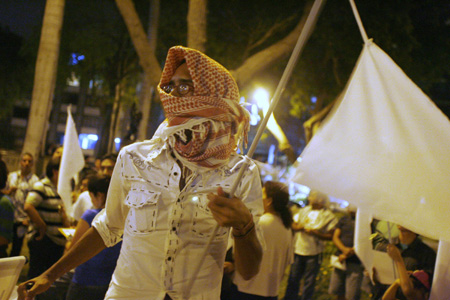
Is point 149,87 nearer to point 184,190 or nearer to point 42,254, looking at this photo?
point 42,254

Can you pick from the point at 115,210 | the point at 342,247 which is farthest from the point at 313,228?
the point at 115,210

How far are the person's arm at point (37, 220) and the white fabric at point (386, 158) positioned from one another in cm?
481

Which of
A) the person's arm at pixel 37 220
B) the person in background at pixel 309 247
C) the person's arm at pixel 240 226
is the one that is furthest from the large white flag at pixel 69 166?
the person's arm at pixel 240 226

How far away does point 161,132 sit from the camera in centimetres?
285

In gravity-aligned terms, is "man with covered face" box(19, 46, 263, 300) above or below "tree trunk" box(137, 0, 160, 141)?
below

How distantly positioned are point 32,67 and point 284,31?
16867mm

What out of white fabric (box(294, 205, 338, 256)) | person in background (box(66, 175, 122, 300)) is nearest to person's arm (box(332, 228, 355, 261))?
white fabric (box(294, 205, 338, 256))

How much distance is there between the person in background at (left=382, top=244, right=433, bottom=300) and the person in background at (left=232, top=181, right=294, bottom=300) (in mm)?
1310

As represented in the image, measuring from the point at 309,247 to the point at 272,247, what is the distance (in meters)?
2.79

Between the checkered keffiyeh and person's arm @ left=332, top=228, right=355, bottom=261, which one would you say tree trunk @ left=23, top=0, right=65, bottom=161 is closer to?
person's arm @ left=332, top=228, right=355, bottom=261

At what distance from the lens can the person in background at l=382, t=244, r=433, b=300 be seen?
444 centimetres

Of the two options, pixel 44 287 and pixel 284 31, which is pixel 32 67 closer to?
pixel 284 31

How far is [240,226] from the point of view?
2260 millimetres

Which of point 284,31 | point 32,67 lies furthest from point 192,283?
point 32,67
